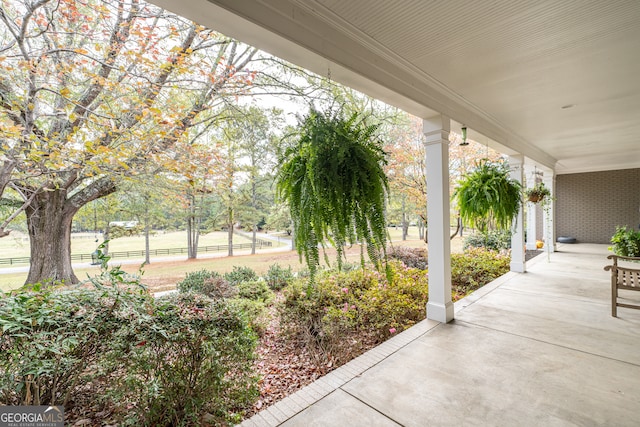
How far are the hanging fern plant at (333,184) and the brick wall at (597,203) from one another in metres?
10.2

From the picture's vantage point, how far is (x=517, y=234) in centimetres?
455

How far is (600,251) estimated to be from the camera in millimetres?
6688

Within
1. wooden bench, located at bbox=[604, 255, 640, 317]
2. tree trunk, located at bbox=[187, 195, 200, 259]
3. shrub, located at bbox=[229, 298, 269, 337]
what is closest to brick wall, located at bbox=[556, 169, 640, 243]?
wooden bench, located at bbox=[604, 255, 640, 317]

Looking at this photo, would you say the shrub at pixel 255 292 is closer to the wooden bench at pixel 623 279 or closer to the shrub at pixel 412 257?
the shrub at pixel 412 257

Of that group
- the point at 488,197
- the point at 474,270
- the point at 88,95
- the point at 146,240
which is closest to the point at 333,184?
the point at 488,197

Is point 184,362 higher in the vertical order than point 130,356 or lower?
lower

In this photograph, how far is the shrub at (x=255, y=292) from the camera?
163 inches

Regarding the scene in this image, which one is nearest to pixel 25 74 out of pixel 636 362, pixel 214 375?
pixel 214 375

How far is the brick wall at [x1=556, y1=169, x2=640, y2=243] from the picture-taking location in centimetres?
780

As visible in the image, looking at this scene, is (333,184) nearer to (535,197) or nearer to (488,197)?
(488,197)

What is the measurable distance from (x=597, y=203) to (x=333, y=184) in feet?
35.3

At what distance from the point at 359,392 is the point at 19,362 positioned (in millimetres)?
1751

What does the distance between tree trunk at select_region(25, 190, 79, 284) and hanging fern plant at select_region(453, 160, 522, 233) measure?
19.3 ft

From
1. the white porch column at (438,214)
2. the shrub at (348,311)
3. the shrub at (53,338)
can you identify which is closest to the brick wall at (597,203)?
the shrub at (348,311)
